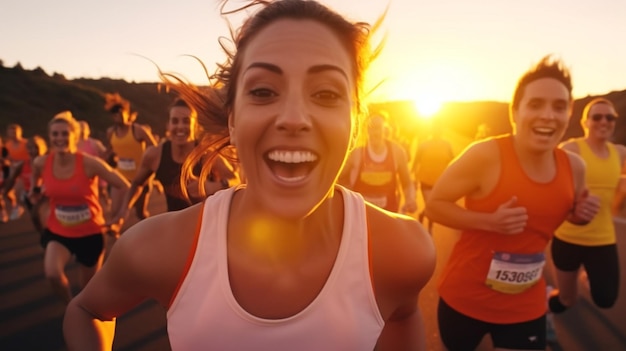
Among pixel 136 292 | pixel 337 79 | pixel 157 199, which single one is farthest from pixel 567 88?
pixel 157 199

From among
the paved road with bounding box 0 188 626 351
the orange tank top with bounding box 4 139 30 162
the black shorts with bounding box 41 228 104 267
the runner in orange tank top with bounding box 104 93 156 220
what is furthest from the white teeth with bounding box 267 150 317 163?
the orange tank top with bounding box 4 139 30 162

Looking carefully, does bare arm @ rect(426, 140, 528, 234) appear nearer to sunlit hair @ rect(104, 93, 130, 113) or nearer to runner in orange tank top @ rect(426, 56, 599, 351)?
runner in orange tank top @ rect(426, 56, 599, 351)

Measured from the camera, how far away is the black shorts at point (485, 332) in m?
2.66

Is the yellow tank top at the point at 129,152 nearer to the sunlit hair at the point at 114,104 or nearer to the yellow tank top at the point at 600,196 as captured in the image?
the sunlit hair at the point at 114,104

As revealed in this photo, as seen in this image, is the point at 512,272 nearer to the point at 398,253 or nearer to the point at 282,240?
the point at 398,253

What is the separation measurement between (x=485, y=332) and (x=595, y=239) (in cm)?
199

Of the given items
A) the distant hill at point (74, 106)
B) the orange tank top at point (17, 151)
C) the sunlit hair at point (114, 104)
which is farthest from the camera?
the distant hill at point (74, 106)

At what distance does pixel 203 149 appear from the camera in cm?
209

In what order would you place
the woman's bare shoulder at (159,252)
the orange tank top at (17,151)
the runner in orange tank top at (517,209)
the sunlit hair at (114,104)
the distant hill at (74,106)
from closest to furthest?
the woman's bare shoulder at (159,252) < the runner in orange tank top at (517,209) < the sunlit hair at (114,104) < the orange tank top at (17,151) < the distant hill at (74,106)

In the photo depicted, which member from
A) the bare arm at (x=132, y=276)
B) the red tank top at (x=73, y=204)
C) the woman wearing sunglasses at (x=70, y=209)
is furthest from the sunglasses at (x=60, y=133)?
the bare arm at (x=132, y=276)

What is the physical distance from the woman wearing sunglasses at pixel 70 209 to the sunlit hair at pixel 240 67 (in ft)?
8.79

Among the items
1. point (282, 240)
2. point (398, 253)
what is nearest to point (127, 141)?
point (282, 240)

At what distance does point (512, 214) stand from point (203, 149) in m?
1.63

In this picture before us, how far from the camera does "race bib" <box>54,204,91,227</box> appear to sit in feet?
14.6
